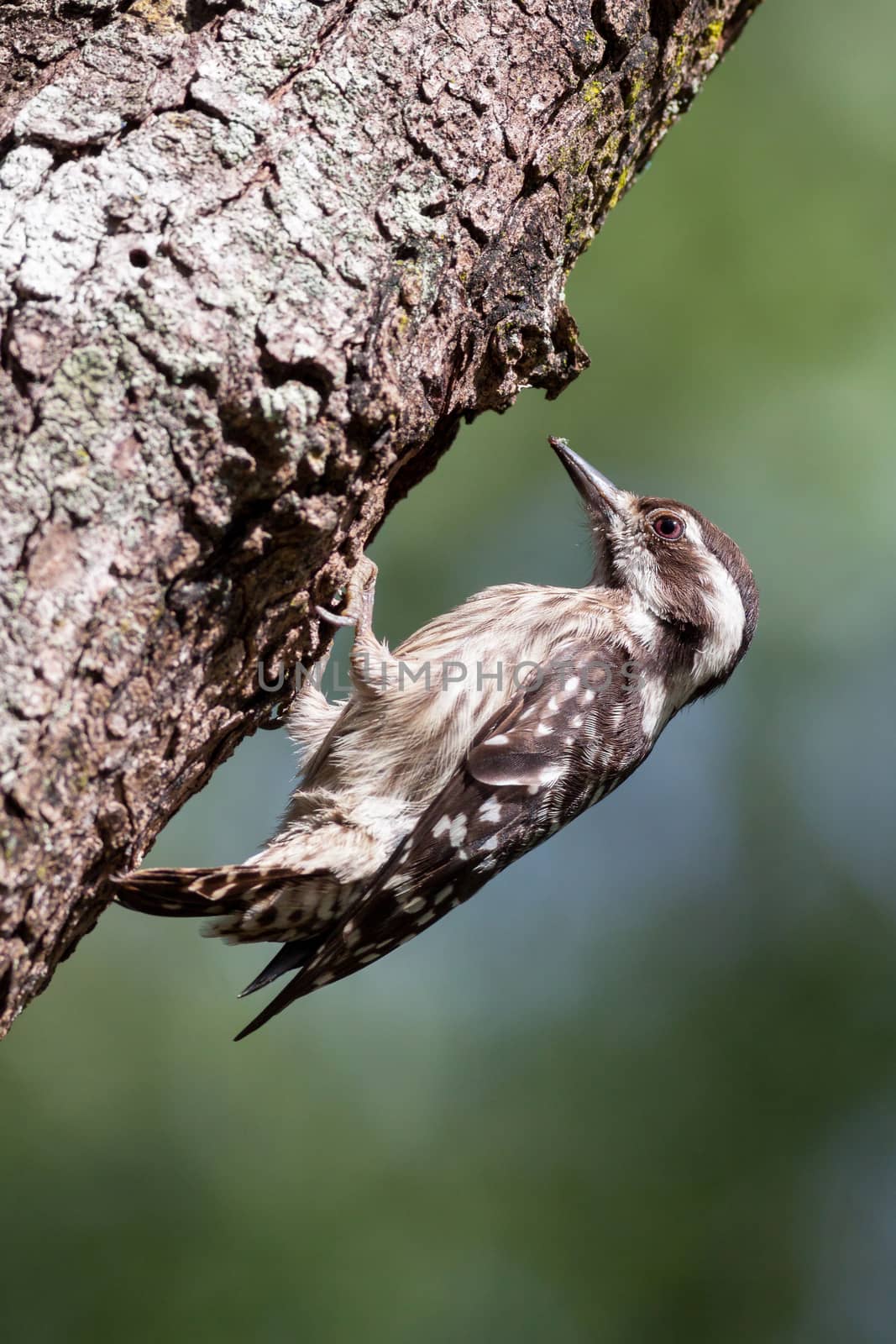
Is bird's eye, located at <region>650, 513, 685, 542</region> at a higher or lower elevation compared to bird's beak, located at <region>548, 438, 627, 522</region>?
lower

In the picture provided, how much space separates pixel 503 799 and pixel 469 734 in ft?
1.09

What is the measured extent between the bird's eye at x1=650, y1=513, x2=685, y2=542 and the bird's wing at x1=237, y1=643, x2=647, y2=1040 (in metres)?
0.65

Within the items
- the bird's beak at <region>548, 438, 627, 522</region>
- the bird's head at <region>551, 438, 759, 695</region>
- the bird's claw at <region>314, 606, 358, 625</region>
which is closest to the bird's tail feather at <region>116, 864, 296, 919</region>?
the bird's claw at <region>314, 606, 358, 625</region>

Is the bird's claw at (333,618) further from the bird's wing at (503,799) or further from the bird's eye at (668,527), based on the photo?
the bird's eye at (668,527)

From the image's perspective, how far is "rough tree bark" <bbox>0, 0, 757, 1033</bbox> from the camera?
185 centimetres

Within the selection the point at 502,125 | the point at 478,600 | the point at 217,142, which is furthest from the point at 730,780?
the point at 217,142

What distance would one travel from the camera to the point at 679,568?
4410 mm

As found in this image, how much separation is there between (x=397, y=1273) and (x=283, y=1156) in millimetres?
1006

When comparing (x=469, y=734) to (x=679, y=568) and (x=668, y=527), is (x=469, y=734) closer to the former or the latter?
(x=679, y=568)

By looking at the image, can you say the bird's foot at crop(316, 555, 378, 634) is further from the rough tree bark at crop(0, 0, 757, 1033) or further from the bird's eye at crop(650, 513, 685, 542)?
the bird's eye at crop(650, 513, 685, 542)

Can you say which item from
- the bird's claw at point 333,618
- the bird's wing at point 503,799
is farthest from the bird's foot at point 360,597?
the bird's wing at point 503,799

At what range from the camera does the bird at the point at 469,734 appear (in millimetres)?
3553

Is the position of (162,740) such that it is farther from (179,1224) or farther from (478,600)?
(179,1224)

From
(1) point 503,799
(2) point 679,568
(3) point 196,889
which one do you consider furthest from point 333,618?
(2) point 679,568
